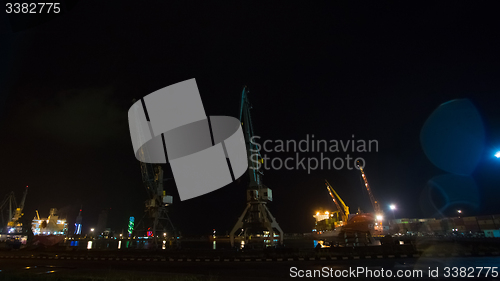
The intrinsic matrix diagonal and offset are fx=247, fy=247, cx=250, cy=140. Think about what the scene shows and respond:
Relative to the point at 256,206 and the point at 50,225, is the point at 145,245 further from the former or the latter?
the point at 50,225

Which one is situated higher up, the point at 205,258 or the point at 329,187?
the point at 329,187

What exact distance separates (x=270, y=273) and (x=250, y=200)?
33.2 m

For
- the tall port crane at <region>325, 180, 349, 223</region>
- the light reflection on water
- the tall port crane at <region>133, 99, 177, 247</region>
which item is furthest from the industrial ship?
the tall port crane at <region>325, 180, 349, 223</region>

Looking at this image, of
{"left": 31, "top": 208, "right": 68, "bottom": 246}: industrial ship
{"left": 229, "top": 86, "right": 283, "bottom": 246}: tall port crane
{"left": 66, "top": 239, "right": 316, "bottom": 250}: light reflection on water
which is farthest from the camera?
{"left": 31, "top": 208, "right": 68, "bottom": 246}: industrial ship

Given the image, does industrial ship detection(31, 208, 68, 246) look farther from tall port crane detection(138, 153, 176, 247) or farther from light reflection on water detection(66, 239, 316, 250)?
tall port crane detection(138, 153, 176, 247)

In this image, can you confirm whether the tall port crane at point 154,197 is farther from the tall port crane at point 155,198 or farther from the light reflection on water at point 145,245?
the light reflection on water at point 145,245

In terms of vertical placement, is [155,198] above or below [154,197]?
below

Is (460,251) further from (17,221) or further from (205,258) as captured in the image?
(17,221)

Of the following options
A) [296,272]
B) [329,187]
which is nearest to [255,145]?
[296,272]

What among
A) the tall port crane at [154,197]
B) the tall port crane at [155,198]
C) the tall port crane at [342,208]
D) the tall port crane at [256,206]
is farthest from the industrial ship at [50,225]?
the tall port crane at [342,208]

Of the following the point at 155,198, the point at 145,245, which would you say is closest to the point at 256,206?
the point at 155,198

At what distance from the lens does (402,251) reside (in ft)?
65.2

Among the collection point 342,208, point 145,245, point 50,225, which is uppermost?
point 342,208

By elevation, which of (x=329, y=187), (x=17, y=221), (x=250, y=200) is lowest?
(x=17, y=221)
